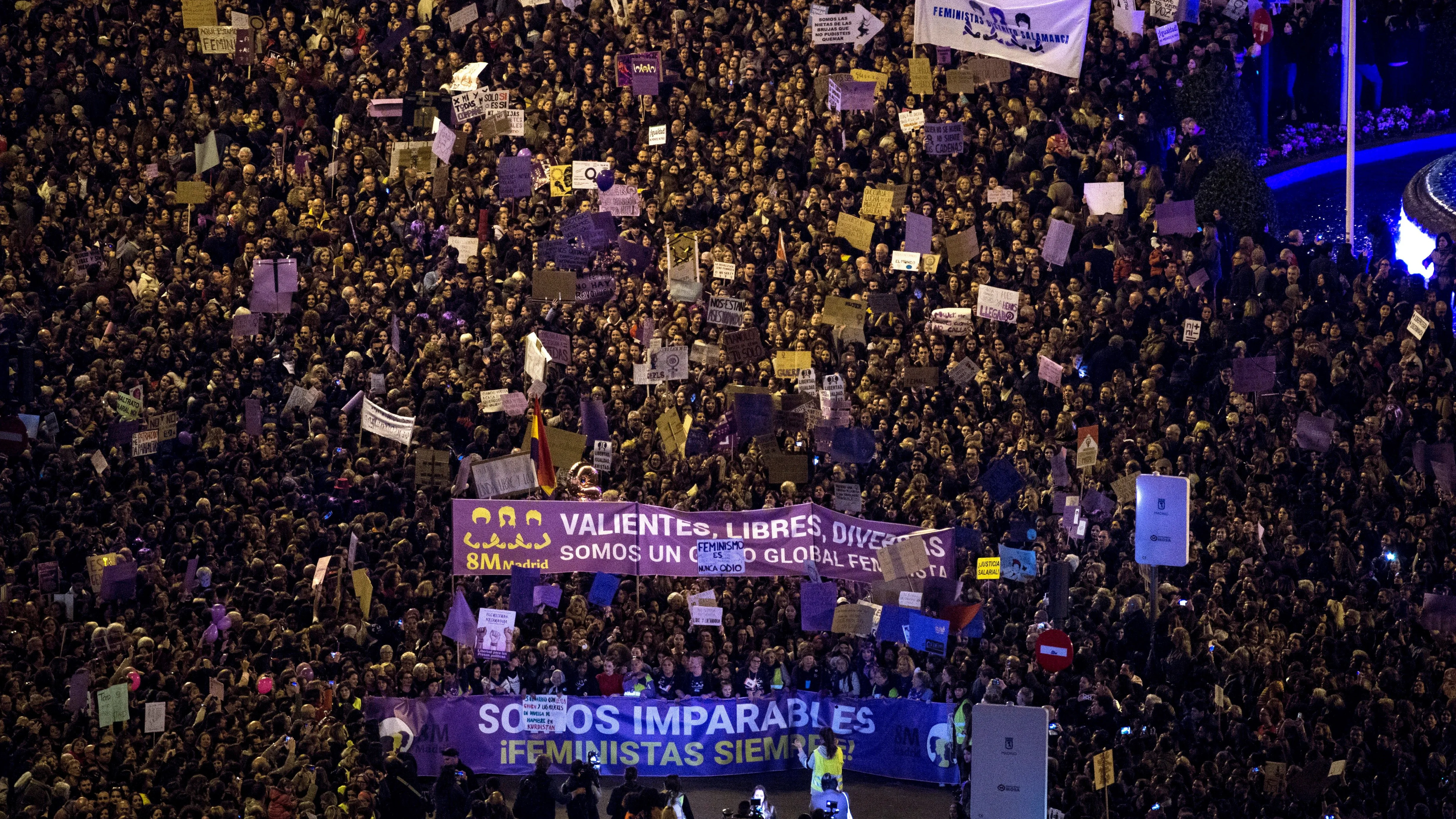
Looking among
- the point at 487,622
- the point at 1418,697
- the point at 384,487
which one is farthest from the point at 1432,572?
the point at 384,487

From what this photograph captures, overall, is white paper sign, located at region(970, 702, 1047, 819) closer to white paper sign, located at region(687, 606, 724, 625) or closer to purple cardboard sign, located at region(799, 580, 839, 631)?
purple cardboard sign, located at region(799, 580, 839, 631)

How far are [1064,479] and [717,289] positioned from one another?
4430 mm

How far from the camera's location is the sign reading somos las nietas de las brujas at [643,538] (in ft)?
59.9

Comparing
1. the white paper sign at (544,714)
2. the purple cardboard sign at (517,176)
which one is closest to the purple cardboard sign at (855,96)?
the purple cardboard sign at (517,176)

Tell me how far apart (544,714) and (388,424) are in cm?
397

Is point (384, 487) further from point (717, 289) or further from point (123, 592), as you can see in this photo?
point (717, 289)

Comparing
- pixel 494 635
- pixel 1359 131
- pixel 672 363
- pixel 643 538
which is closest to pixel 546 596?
pixel 494 635

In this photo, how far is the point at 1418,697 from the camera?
52.0ft

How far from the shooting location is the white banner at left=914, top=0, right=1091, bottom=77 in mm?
21609

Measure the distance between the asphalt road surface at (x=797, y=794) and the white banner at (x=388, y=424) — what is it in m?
4.02

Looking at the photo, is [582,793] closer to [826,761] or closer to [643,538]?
[826,761]

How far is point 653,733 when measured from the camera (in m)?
17.3

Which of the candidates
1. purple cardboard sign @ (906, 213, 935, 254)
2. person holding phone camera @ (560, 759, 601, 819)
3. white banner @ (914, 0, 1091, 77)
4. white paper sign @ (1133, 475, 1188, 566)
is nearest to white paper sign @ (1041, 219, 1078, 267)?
purple cardboard sign @ (906, 213, 935, 254)

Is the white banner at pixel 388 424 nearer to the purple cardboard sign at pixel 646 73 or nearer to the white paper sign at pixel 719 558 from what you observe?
the white paper sign at pixel 719 558
